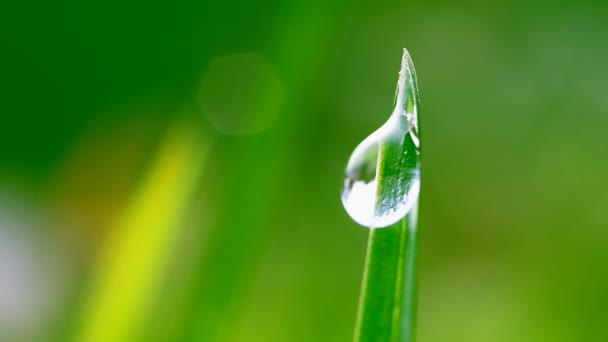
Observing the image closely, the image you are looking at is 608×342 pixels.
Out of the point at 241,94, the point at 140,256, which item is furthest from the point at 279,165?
the point at 241,94

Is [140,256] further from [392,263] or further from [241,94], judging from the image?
[241,94]

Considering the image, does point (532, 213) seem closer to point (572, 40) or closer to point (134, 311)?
point (572, 40)

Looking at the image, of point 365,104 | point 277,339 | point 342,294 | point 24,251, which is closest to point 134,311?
point 277,339

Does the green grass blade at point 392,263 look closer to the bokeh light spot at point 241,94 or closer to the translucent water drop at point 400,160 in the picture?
the translucent water drop at point 400,160

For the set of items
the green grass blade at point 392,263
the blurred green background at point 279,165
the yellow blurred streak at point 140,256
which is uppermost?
the blurred green background at point 279,165

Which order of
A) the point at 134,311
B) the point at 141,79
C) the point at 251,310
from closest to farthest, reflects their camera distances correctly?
the point at 134,311 < the point at 251,310 < the point at 141,79

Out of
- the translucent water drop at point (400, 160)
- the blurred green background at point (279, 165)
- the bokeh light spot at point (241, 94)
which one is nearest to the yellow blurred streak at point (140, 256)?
the blurred green background at point (279, 165)

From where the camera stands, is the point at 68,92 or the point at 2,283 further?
the point at 68,92
